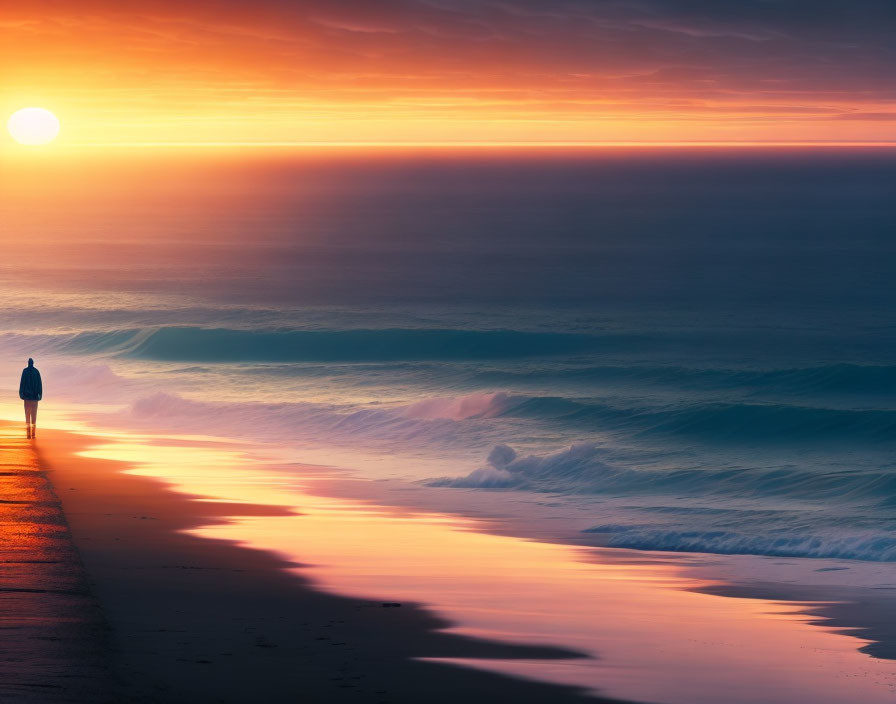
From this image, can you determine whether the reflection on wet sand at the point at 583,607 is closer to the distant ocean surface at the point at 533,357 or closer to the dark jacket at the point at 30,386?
the distant ocean surface at the point at 533,357

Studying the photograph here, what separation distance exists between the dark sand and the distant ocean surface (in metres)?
6.04

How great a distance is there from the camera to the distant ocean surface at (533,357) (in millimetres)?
23641

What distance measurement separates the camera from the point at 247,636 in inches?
456

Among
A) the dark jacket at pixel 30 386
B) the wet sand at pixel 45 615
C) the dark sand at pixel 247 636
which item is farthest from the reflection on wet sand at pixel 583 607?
the dark jacket at pixel 30 386

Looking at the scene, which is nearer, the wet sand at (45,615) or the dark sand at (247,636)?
the wet sand at (45,615)

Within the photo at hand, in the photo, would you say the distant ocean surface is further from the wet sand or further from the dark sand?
the wet sand

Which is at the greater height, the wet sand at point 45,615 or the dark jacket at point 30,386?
the dark jacket at point 30,386

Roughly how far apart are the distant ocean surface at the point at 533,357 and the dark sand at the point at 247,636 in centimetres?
604

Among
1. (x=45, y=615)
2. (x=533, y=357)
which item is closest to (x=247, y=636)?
(x=45, y=615)

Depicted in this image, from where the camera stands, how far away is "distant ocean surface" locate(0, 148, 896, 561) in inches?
931

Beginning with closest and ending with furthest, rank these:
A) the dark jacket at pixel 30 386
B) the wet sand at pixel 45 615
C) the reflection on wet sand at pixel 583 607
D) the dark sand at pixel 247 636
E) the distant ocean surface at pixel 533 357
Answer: the wet sand at pixel 45 615 < the dark sand at pixel 247 636 < the reflection on wet sand at pixel 583 607 < the distant ocean surface at pixel 533 357 < the dark jacket at pixel 30 386

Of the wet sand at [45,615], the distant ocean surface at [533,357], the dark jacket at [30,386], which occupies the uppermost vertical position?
the distant ocean surface at [533,357]

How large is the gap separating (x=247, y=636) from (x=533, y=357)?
36.9m

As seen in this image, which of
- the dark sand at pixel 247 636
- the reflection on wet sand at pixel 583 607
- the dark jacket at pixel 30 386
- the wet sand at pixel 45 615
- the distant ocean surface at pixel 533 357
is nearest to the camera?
the wet sand at pixel 45 615
